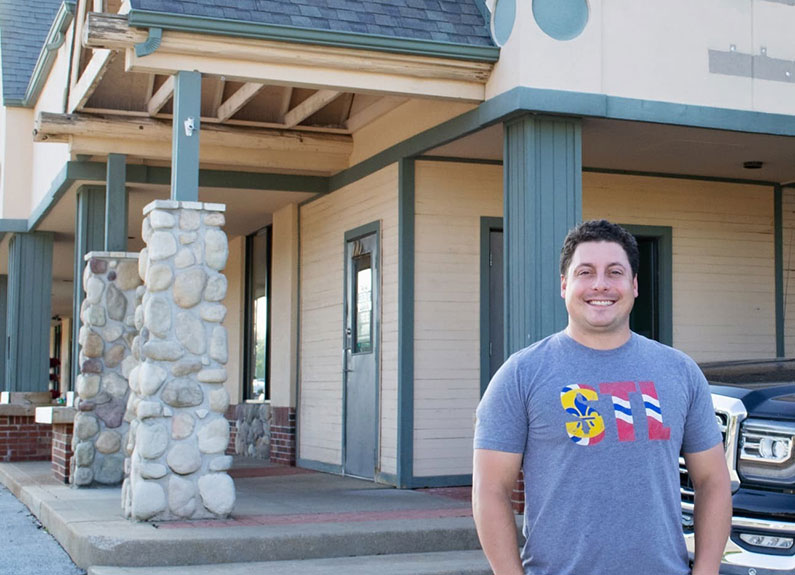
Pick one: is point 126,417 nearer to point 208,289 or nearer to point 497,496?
point 208,289

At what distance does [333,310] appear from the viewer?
1177 centimetres

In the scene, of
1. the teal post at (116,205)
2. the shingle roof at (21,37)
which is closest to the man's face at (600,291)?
the teal post at (116,205)

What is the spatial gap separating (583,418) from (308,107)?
7.84 metres

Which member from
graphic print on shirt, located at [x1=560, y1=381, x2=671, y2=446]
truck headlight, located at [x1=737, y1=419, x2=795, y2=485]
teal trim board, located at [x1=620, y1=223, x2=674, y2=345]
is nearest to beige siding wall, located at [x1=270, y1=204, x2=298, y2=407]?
teal trim board, located at [x1=620, y1=223, x2=674, y2=345]

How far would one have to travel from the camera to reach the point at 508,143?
326 inches

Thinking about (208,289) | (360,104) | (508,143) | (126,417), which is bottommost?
(126,417)

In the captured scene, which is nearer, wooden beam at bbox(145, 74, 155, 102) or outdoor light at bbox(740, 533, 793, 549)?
outdoor light at bbox(740, 533, 793, 549)

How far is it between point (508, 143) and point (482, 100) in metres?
0.42

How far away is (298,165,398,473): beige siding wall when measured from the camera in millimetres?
10250

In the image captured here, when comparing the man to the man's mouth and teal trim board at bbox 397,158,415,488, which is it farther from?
teal trim board at bbox 397,158,415,488

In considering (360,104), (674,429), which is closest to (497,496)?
(674,429)

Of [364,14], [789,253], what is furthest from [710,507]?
[789,253]

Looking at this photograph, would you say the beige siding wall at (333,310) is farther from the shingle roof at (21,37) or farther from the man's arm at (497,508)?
the man's arm at (497,508)

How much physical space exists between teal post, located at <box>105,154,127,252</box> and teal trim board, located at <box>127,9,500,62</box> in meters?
3.50
